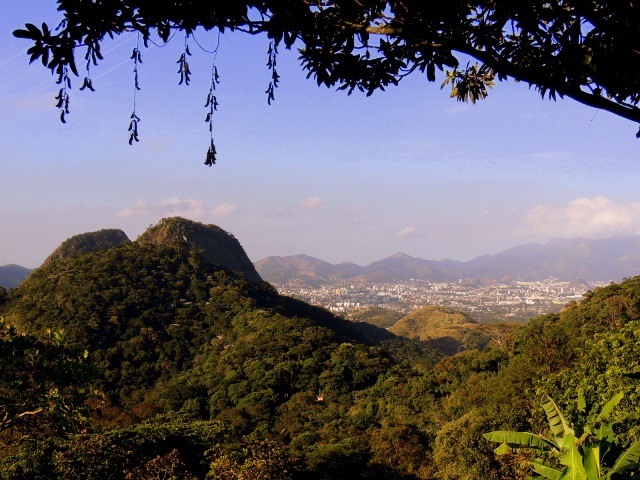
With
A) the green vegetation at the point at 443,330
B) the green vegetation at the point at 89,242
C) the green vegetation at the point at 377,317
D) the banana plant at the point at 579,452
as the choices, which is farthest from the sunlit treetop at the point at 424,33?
the green vegetation at the point at 377,317

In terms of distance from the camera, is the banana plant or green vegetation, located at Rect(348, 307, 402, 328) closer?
the banana plant

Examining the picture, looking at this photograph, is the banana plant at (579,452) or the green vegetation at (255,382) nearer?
the banana plant at (579,452)

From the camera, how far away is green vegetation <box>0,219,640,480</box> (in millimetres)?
12452

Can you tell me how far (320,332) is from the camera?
148 feet

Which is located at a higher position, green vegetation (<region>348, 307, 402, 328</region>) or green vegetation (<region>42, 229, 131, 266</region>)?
green vegetation (<region>42, 229, 131, 266</region>)

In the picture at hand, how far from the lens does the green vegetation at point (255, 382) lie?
1245cm

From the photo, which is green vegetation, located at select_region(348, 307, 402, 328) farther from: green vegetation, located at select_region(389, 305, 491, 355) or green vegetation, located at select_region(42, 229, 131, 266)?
green vegetation, located at select_region(42, 229, 131, 266)

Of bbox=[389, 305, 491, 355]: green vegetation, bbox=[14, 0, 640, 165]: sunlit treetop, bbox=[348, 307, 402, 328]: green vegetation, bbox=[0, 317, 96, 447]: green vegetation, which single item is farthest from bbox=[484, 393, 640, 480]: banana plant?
bbox=[348, 307, 402, 328]: green vegetation

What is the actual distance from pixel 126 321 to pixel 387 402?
28.0 metres

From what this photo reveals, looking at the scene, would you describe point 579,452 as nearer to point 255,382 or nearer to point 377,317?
point 255,382

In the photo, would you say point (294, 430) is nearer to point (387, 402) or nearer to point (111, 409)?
point (387, 402)

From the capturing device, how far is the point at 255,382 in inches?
1409

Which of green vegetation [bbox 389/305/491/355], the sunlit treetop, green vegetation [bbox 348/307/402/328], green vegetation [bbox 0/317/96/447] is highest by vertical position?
the sunlit treetop

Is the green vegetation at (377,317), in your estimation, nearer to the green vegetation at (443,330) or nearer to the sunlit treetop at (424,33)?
the green vegetation at (443,330)
